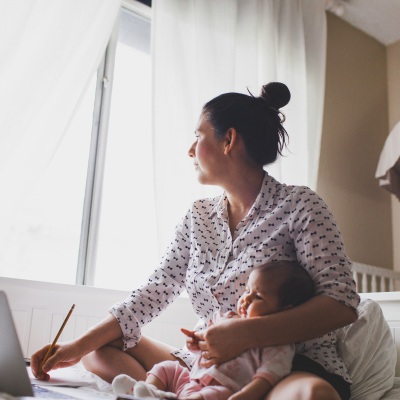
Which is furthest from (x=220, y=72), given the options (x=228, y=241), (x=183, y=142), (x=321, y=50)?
(x=228, y=241)

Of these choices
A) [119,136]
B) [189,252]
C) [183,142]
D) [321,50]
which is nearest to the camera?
[189,252]

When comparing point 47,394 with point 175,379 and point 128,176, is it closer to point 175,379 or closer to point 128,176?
point 175,379

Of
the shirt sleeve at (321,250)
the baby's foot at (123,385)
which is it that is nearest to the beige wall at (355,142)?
the shirt sleeve at (321,250)

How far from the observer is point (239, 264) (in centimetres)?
135

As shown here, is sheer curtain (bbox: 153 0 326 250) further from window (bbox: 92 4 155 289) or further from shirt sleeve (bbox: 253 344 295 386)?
shirt sleeve (bbox: 253 344 295 386)

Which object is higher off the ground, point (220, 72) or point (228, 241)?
point (220, 72)

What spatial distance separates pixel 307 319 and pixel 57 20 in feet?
4.72

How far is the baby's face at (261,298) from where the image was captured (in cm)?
118

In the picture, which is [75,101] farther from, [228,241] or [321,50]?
[321,50]

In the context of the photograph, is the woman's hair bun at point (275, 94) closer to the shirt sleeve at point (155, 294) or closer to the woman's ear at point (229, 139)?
the woman's ear at point (229, 139)

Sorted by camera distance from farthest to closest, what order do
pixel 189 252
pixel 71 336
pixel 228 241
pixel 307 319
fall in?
pixel 71 336 → pixel 189 252 → pixel 228 241 → pixel 307 319

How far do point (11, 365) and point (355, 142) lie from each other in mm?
2689

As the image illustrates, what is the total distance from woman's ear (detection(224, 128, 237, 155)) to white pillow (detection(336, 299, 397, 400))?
565 mm

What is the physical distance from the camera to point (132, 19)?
257 centimetres
